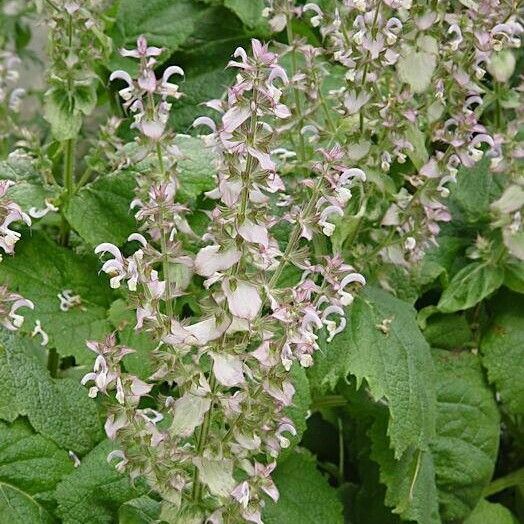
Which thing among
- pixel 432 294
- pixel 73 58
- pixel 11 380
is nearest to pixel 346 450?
pixel 432 294

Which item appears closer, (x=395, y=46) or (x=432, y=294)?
(x=395, y=46)

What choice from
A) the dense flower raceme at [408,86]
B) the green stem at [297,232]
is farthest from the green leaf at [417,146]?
the green stem at [297,232]

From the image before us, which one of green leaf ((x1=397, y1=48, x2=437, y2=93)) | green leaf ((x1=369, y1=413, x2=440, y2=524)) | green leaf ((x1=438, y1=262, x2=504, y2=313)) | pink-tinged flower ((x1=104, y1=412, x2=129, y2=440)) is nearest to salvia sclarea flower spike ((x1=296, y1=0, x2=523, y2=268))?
green leaf ((x1=397, y1=48, x2=437, y2=93))

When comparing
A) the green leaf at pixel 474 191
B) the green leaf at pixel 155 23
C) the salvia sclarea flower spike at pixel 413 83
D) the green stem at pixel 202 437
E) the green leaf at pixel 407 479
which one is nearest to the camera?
the green stem at pixel 202 437

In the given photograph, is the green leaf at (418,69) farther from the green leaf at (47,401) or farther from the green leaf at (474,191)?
the green leaf at (47,401)

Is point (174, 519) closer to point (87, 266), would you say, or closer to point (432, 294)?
point (87, 266)
